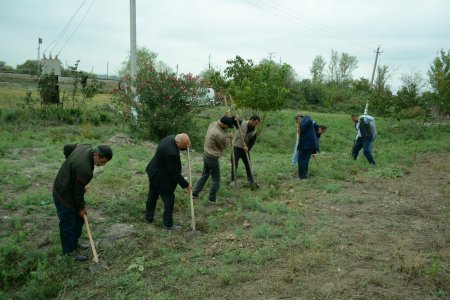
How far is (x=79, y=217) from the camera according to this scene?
5.48 m

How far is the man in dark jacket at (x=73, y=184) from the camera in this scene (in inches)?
196

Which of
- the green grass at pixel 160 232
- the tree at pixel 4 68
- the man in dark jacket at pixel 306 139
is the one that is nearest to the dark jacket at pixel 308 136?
the man in dark jacket at pixel 306 139

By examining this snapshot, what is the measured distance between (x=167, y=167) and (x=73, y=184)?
146 cm

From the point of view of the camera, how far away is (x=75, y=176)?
506cm

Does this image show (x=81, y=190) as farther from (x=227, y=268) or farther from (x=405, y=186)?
(x=405, y=186)

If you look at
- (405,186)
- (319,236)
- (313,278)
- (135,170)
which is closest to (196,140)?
(135,170)

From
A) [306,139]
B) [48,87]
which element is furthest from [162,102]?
[306,139]

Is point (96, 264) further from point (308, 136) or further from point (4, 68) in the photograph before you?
point (4, 68)

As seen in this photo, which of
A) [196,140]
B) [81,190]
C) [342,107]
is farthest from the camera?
[342,107]

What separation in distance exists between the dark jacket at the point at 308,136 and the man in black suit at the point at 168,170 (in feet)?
13.5

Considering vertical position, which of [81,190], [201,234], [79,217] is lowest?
[201,234]

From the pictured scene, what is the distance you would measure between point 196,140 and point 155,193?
796cm

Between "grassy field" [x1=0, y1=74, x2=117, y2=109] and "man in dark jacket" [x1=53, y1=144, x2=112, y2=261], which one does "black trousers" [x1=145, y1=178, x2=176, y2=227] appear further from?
"grassy field" [x1=0, y1=74, x2=117, y2=109]

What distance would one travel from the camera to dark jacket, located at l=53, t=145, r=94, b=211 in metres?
4.99
